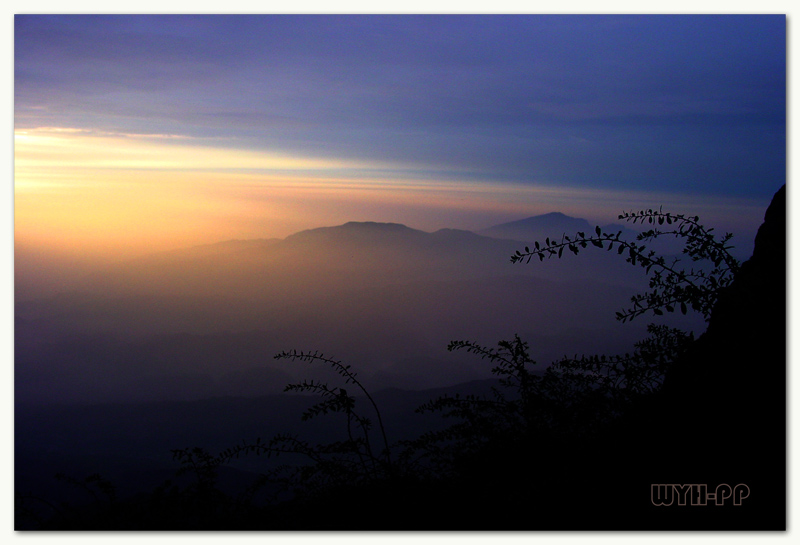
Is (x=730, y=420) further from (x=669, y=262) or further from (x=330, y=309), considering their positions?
(x=330, y=309)

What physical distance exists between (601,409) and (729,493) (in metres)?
0.58

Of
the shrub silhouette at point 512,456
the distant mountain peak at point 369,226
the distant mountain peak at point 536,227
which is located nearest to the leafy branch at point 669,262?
the shrub silhouette at point 512,456

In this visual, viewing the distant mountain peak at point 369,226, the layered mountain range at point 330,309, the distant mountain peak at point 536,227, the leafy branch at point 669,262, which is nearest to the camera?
the leafy branch at point 669,262

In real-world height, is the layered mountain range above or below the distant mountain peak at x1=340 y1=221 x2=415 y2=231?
below

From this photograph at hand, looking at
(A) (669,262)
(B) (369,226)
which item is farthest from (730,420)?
(B) (369,226)

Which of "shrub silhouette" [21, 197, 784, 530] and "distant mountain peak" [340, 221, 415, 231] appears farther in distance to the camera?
"distant mountain peak" [340, 221, 415, 231]

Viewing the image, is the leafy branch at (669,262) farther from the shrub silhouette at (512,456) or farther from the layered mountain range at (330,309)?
the layered mountain range at (330,309)

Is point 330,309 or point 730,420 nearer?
point 730,420

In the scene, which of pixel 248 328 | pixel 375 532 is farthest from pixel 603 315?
pixel 248 328

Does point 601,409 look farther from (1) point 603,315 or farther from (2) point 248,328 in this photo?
(2) point 248,328

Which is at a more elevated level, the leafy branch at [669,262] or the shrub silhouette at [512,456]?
the leafy branch at [669,262]

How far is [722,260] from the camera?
2.10 meters

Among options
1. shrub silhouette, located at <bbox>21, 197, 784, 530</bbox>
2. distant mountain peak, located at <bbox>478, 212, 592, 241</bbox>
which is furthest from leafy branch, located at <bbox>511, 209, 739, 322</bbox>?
distant mountain peak, located at <bbox>478, 212, 592, 241</bbox>

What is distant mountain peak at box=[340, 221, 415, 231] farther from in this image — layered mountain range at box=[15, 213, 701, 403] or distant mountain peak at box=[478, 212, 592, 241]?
distant mountain peak at box=[478, 212, 592, 241]
